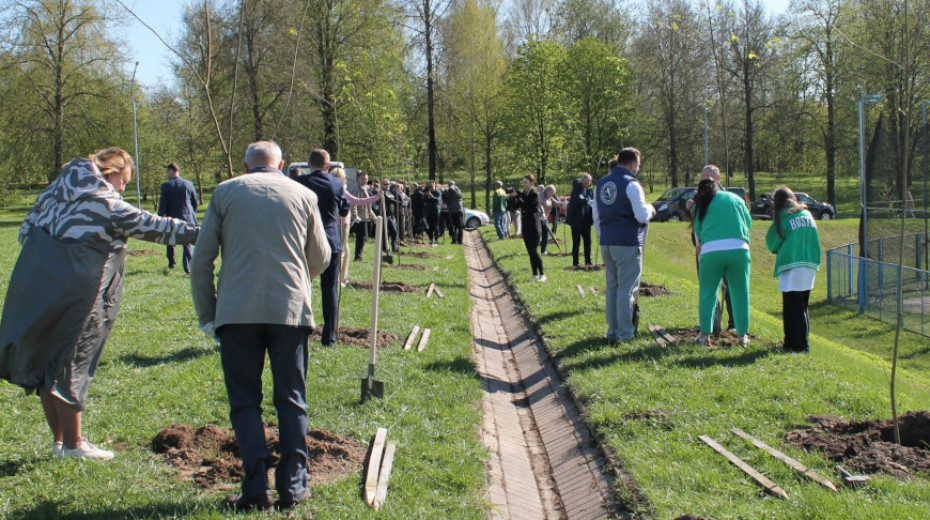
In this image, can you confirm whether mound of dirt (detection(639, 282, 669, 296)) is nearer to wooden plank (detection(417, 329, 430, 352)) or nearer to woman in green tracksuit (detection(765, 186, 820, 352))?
woman in green tracksuit (detection(765, 186, 820, 352))

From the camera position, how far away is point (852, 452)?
5.44m

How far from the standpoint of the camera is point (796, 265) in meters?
8.73

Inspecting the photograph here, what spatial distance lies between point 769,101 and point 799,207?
47888 millimetres

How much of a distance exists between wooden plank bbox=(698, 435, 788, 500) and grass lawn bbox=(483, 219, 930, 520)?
54 mm

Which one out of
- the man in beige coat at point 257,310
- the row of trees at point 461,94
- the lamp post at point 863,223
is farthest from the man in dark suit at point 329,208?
the row of trees at point 461,94

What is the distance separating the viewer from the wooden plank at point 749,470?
4.80 meters

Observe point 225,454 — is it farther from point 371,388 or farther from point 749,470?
point 749,470

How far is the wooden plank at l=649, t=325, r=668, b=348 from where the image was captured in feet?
29.6

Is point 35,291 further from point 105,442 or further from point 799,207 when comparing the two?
point 799,207

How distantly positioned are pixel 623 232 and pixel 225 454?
5329 mm

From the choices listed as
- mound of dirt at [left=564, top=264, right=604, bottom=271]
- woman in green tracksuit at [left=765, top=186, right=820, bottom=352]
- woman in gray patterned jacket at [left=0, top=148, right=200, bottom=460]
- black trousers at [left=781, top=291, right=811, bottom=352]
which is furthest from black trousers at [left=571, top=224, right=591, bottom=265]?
woman in gray patterned jacket at [left=0, top=148, right=200, bottom=460]

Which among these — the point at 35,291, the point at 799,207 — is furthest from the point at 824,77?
the point at 35,291

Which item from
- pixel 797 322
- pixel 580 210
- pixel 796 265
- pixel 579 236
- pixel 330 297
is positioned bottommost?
pixel 797 322

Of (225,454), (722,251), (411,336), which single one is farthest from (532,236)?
(225,454)
